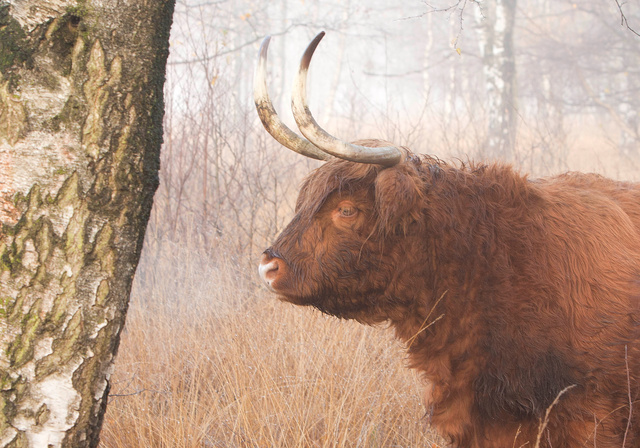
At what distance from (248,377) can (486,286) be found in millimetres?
1425

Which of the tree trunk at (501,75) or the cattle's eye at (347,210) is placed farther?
the tree trunk at (501,75)

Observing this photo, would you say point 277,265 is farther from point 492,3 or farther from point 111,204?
point 492,3

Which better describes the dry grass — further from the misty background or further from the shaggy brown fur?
the shaggy brown fur

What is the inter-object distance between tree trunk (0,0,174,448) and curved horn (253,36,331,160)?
31cm

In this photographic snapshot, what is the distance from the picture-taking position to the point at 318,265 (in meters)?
2.13

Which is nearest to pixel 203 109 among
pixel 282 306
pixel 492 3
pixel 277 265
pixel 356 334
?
pixel 282 306

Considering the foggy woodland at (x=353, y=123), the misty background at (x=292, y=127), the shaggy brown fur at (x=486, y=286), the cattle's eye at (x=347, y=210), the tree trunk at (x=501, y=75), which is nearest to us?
the shaggy brown fur at (x=486, y=286)

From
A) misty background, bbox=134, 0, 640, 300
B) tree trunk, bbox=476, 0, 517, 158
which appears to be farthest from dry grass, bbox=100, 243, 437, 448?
tree trunk, bbox=476, 0, 517, 158

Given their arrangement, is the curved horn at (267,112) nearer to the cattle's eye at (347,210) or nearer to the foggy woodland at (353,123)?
the cattle's eye at (347,210)

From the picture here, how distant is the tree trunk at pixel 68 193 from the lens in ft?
4.92

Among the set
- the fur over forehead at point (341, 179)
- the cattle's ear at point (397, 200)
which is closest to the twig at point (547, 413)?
the cattle's ear at point (397, 200)

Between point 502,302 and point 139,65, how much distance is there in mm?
1458

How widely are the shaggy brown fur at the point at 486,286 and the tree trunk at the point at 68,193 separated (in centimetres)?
70

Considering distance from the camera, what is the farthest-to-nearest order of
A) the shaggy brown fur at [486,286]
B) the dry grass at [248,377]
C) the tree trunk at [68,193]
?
A: the dry grass at [248,377], the shaggy brown fur at [486,286], the tree trunk at [68,193]
